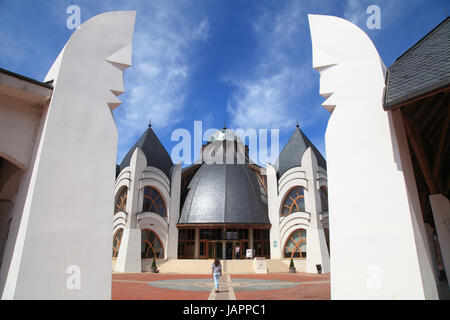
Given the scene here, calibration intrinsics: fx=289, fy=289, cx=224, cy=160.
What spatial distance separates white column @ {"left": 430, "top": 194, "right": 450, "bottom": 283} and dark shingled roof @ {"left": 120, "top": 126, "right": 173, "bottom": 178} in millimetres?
23382

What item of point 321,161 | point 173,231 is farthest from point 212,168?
point 321,161

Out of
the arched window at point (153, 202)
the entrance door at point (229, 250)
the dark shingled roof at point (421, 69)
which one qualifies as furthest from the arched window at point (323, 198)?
the dark shingled roof at point (421, 69)

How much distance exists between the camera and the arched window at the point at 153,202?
26.7 meters

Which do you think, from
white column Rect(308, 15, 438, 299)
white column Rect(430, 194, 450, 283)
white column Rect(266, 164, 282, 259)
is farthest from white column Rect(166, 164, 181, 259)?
white column Rect(308, 15, 438, 299)

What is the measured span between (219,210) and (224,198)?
144 centimetres

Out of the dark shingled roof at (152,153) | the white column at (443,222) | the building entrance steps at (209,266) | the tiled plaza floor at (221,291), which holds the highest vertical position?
the dark shingled roof at (152,153)

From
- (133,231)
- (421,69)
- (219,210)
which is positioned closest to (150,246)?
(133,231)

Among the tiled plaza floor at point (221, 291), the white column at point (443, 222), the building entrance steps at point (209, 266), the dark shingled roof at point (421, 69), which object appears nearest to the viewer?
the dark shingled roof at point (421, 69)

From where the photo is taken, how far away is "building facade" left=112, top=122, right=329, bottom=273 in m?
25.0

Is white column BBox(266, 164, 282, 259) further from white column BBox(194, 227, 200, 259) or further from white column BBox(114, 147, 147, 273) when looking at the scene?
white column BBox(114, 147, 147, 273)

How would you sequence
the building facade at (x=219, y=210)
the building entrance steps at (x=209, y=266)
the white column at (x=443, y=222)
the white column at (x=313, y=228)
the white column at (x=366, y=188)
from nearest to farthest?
1. the white column at (x=366, y=188)
2. the white column at (x=443, y=222)
3. the white column at (x=313, y=228)
4. the building entrance steps at (x=209, y=266)
5. the building facade at (x=219, y=210)

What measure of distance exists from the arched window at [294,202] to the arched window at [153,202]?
38.3 feet

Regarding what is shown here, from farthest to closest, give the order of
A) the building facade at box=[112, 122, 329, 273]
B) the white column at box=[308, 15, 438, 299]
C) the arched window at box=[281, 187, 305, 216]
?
the arched window at box=[281, 187, 305, 216], the building facade at box=[112, 122, 329, 273], the white column at box=[308, 15, 438, 299]

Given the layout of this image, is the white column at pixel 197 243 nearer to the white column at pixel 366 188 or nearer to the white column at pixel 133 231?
the white column at pixel 133 231
